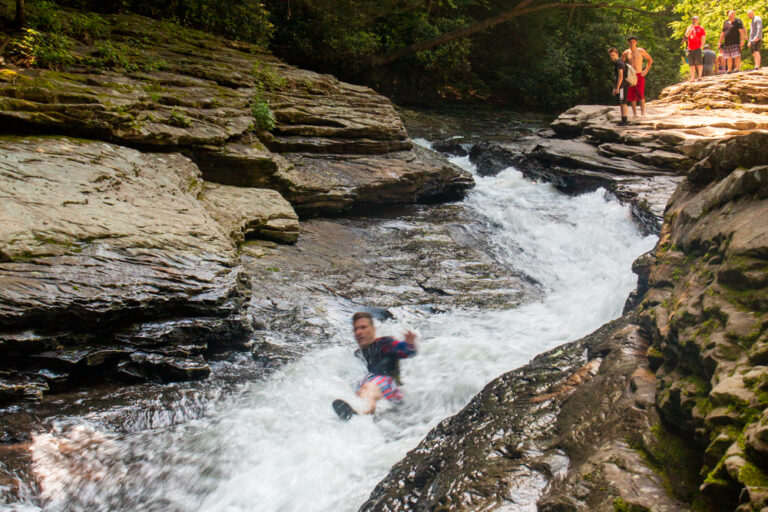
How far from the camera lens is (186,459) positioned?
411 centimetres

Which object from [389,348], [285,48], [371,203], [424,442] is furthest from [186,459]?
[285,48]

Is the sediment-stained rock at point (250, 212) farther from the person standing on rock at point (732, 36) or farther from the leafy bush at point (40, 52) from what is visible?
the person standing on rock at point (732, 36)

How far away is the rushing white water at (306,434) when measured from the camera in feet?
12.5

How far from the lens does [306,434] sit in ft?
15.2

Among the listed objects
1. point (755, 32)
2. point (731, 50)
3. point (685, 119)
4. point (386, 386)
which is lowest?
point (386, 386)

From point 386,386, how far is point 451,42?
62.1 ft

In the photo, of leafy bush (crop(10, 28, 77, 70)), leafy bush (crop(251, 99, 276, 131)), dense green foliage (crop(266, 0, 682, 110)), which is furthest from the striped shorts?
dense green foliage (crop(266, 0, 682, 110))

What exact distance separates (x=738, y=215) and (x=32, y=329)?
5643mm

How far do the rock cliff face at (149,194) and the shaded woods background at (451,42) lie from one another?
13.9 ft

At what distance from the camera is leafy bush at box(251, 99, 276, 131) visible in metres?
9.64

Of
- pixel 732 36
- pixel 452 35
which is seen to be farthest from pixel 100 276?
pixel 732 36

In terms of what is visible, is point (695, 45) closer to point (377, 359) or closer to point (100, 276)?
point (377, 359)

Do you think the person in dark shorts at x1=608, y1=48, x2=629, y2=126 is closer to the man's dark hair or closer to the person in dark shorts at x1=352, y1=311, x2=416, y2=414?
the man's dark hair

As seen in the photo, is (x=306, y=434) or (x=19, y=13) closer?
(x=306, y=434)
